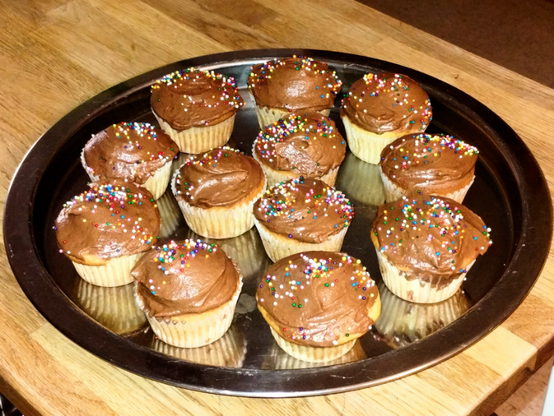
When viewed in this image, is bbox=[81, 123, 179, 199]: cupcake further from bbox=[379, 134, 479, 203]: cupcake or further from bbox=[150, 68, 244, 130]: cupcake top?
bbox=[379, 134, 479, 203]: cupcake

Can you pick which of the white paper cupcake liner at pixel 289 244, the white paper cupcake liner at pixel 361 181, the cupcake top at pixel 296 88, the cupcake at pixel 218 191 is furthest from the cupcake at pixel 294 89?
the white paper cupcake liner at pixel 289 244

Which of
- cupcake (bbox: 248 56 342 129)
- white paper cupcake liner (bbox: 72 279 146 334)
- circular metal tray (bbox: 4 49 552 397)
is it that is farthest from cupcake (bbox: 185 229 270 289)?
cupcake (bbox: 248 56 342 129)

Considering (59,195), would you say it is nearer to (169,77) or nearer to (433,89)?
(169,77)

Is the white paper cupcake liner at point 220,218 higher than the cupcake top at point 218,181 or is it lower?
lower

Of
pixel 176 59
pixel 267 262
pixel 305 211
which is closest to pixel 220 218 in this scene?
pixel 267 262

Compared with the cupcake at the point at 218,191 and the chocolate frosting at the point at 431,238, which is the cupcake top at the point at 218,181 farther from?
the chocolate frosting at the point at 431,238

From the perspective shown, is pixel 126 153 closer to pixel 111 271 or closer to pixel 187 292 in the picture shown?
pixel 111 271
